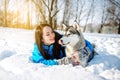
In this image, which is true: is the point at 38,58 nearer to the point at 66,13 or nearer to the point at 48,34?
the point at 48,34

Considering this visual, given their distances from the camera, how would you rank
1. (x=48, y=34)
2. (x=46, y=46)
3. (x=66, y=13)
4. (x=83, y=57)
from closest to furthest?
1. (x=83, y=57)
2. (x=48, y=34)
3. (x=46, y=46)
4. (x=66, y=13)

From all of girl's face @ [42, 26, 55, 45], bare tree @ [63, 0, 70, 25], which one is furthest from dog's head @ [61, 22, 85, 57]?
bare tree @ [63, 0, 70, 25]

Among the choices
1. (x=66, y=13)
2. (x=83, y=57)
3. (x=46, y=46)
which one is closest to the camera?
(x=83, y=57)

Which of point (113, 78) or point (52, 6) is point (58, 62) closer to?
point (113, 78)

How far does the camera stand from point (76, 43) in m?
2.56

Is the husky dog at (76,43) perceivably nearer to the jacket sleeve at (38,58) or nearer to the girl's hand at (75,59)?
the girl's hand at (75,59)

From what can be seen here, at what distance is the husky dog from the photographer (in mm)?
2518

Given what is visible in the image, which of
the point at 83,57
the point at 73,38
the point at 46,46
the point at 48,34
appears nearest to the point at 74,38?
the point at 73,38

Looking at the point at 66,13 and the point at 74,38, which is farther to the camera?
the point at 66,13

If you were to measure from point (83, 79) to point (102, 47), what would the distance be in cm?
290

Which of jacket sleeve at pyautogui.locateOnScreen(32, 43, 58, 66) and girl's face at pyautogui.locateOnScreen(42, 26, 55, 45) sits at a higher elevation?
girl's face at pyautogui.locateOnScreen(42, 26, 55, 45)

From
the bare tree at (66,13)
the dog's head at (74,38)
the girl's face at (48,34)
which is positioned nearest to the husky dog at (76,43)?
the dog's head at (74,38)

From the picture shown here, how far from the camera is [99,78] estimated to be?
2.03 metres

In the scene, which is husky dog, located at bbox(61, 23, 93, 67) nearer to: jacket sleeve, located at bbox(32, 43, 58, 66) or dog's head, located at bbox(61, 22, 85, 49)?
dog's head, located at bbox(61, 22, 85, 49)
